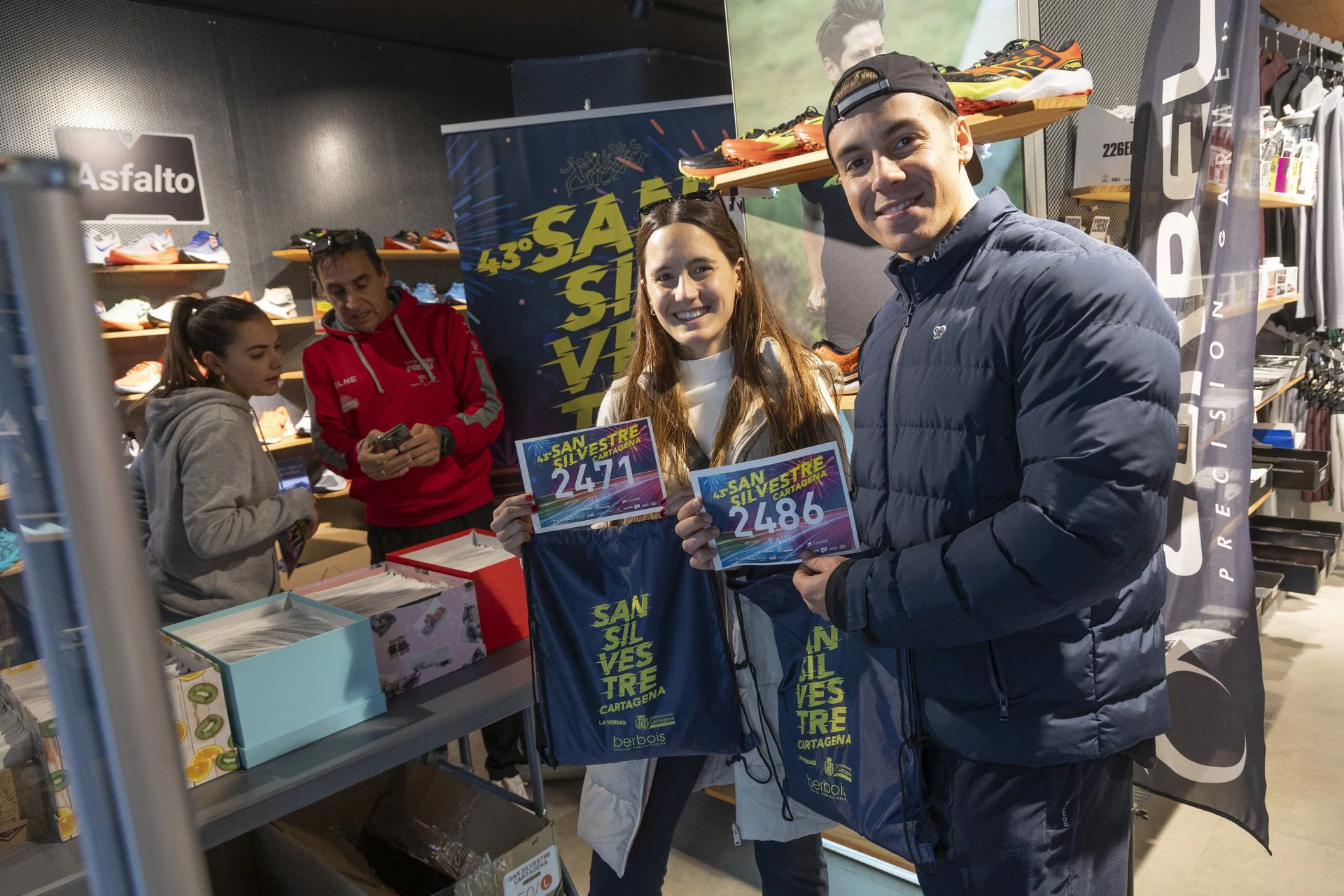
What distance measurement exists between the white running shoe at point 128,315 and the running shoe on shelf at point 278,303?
2.08 ft

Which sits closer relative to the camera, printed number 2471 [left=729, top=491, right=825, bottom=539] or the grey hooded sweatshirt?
printed number 2471 [left=729, top=491, right=825, bottom=539]

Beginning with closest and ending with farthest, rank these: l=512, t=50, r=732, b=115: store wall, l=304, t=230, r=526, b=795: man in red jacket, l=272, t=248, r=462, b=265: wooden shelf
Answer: l=304, t=230, r=526, b=795: man in red jacket
l=272, t=248, r=462, b=265: wooden shelf
l=512, t=50, r=732, b=115: store wall

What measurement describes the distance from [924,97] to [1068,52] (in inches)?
35.7

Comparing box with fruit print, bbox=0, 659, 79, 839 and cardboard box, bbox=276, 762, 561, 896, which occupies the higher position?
box with fruit print, bbox=0, 659, 79, 839

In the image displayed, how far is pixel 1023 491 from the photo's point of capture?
1110 mm

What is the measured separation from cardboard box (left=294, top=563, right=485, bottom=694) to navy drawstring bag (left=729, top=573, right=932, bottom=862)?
54 centimetres

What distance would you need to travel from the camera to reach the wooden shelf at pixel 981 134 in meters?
1.88

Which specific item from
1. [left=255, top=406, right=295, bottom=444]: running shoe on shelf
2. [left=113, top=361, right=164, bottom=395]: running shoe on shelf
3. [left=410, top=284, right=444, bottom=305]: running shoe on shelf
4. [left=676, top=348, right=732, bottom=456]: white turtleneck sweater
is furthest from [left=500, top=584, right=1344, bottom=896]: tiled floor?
[left=410, top=284, right=444, bottom=305]: running shoe on shelf

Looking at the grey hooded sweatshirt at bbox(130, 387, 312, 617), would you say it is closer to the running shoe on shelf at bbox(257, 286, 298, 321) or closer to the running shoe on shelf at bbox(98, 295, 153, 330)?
the running shoe on shelf at bbox(98, 295, 153, 330)

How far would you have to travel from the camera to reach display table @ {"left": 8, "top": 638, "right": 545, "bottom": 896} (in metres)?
1.30

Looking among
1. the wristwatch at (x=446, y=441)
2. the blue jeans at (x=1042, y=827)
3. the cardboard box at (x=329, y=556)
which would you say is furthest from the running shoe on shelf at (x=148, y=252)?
the blue jeans at (x=1042, y=827)

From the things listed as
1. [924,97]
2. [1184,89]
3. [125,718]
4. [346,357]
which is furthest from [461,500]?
[125,718]

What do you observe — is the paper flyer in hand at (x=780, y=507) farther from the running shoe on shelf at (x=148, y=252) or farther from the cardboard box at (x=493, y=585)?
the running shoe on shelf at (x=148, y=252)

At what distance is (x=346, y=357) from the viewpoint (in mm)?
2957
